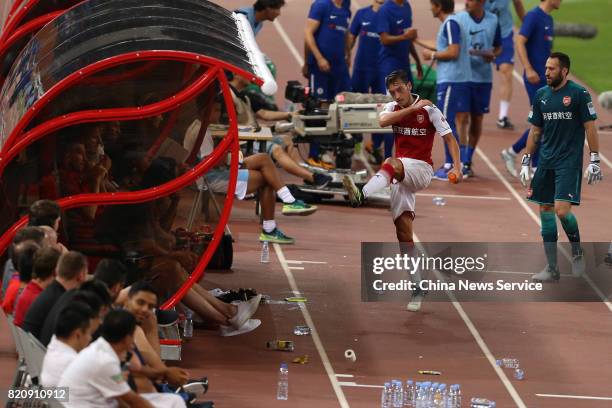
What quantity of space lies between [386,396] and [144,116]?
2840 mm

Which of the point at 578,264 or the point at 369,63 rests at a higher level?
the point at 369,63

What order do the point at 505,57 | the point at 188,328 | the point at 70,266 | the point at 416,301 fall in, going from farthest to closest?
the point at 505,57 → the point at 416,301 → the point at 188,328 → the point at 70,266

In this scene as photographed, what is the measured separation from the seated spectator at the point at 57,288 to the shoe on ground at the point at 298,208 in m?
7.23

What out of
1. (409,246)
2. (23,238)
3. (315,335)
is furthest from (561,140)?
(23,238)

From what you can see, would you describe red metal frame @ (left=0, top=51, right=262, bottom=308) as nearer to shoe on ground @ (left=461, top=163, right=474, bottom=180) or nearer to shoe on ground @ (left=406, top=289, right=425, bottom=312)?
shoe on ground @ (left=406, top=289, right=425, bottom=312)

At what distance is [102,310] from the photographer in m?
9.07

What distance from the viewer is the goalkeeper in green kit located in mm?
14047

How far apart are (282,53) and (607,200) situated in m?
10.4

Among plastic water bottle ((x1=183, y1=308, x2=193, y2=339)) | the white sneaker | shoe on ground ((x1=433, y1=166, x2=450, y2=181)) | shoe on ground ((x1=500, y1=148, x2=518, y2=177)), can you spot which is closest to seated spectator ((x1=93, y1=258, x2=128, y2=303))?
plastic water bottle ((x1=183, y1=308, x2=193, y2=339))

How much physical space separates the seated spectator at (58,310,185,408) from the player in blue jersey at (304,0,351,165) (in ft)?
37.2

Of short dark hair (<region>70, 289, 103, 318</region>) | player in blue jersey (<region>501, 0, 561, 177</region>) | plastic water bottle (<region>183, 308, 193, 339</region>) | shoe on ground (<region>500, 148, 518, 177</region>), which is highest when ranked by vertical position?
player in blue jersey (<region>501, 0, 561, 177</region>)

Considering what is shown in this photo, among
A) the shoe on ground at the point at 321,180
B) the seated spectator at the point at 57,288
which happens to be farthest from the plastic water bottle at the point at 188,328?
the shoe on ground at the point at 321,180

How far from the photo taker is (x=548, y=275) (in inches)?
574

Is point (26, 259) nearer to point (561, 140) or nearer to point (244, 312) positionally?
point (244, 312)
